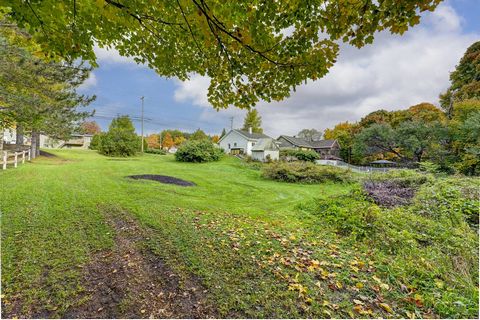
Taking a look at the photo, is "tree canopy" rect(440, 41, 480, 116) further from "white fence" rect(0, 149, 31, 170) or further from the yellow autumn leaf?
"white fence" rect(0, 149, 31, 170)

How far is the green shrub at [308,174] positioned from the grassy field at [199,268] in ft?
28.9

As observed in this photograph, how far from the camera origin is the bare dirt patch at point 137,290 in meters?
2.23

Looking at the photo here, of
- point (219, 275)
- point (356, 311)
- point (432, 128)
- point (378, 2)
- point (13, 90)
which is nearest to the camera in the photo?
point (356, 311)

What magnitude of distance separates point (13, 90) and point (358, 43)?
13051 millimetres

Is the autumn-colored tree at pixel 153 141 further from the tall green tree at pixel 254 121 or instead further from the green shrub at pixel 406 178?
the green shrub at pixel 406 178

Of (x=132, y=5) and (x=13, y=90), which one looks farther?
(x=13, y=90)

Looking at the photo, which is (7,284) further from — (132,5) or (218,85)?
(218,85)

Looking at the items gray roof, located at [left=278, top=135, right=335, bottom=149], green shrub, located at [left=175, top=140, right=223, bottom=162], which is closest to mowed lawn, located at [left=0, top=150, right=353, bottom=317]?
green shrub, located at [left=175, top=140, right=223, bottom=162]

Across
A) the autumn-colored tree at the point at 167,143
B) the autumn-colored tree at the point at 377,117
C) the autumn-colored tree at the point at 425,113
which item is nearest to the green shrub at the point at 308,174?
the autumn-colored tree at the point at 425,113

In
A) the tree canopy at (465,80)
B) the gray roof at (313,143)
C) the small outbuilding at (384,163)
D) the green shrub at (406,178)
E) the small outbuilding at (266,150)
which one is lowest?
the green shrub at (406,178)

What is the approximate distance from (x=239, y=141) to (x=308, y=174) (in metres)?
25.5

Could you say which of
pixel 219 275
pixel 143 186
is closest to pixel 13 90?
pixel 143 186

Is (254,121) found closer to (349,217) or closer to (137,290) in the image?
(349,217)

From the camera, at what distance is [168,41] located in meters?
4.08
